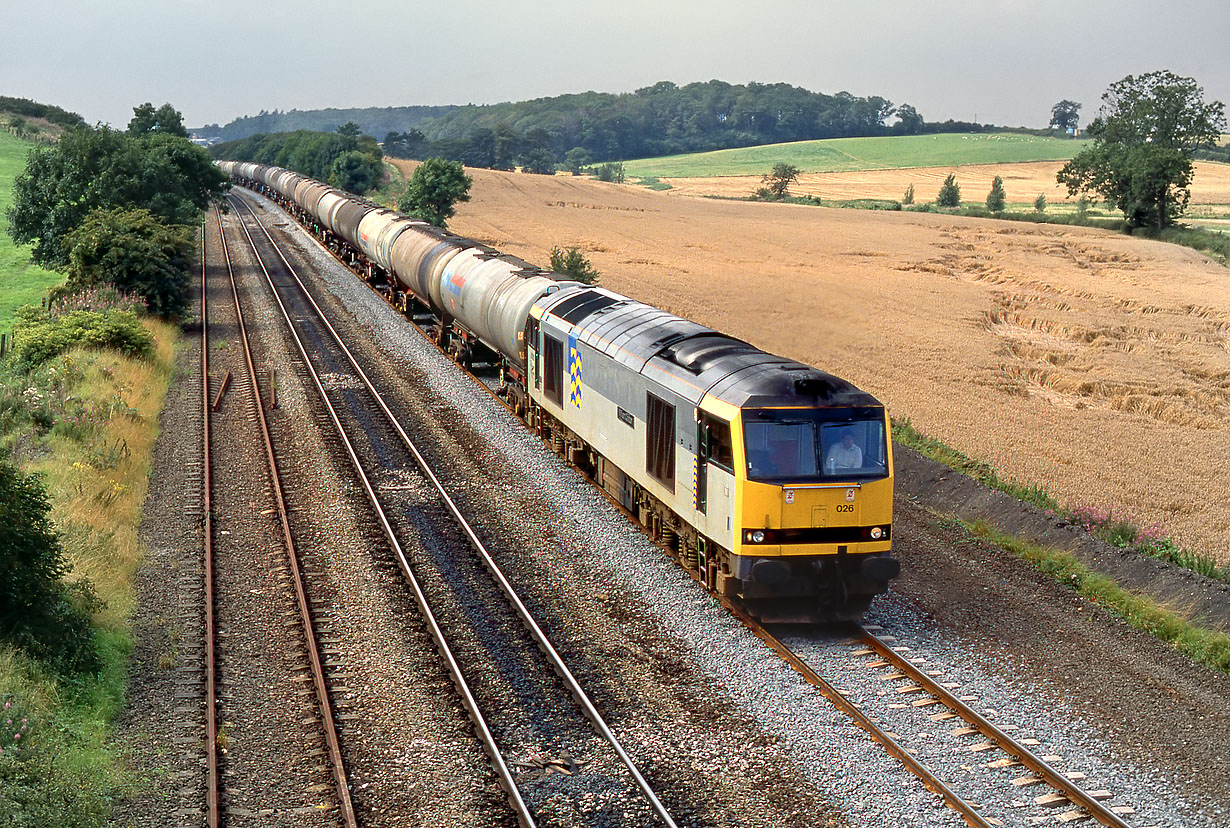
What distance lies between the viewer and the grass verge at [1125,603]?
14.9m

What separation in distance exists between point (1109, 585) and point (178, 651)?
1403 cm

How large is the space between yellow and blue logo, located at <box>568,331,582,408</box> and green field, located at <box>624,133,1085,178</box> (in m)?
153

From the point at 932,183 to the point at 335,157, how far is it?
77.1 m

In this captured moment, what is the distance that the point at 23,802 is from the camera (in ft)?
32.5

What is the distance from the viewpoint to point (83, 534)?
57.0 ft

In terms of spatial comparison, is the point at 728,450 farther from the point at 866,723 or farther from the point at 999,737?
the point at 999,737

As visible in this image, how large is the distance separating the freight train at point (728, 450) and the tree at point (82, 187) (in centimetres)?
3177

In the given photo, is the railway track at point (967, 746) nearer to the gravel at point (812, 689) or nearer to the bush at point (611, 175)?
the gravel at point (812, 689)

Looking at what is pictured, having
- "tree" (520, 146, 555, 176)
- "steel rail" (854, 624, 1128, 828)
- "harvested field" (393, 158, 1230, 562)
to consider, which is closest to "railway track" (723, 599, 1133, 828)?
"steel rail" (854, 624, 1128, 828)

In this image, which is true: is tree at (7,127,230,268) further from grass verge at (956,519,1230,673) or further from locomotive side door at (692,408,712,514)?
grass verge at (956,519,1230,673)

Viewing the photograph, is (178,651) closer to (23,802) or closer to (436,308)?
(23,802)

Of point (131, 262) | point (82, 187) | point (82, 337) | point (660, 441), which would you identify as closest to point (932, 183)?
point (82, 187)

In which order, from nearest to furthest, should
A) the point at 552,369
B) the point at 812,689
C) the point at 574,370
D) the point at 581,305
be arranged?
the point at 812,689 → the point at 574,370 → the point at 581,305 → the point at 552,369

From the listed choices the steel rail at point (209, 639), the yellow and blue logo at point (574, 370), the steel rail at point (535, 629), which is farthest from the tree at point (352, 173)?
the yellow and blue logo at point (574, 370)
